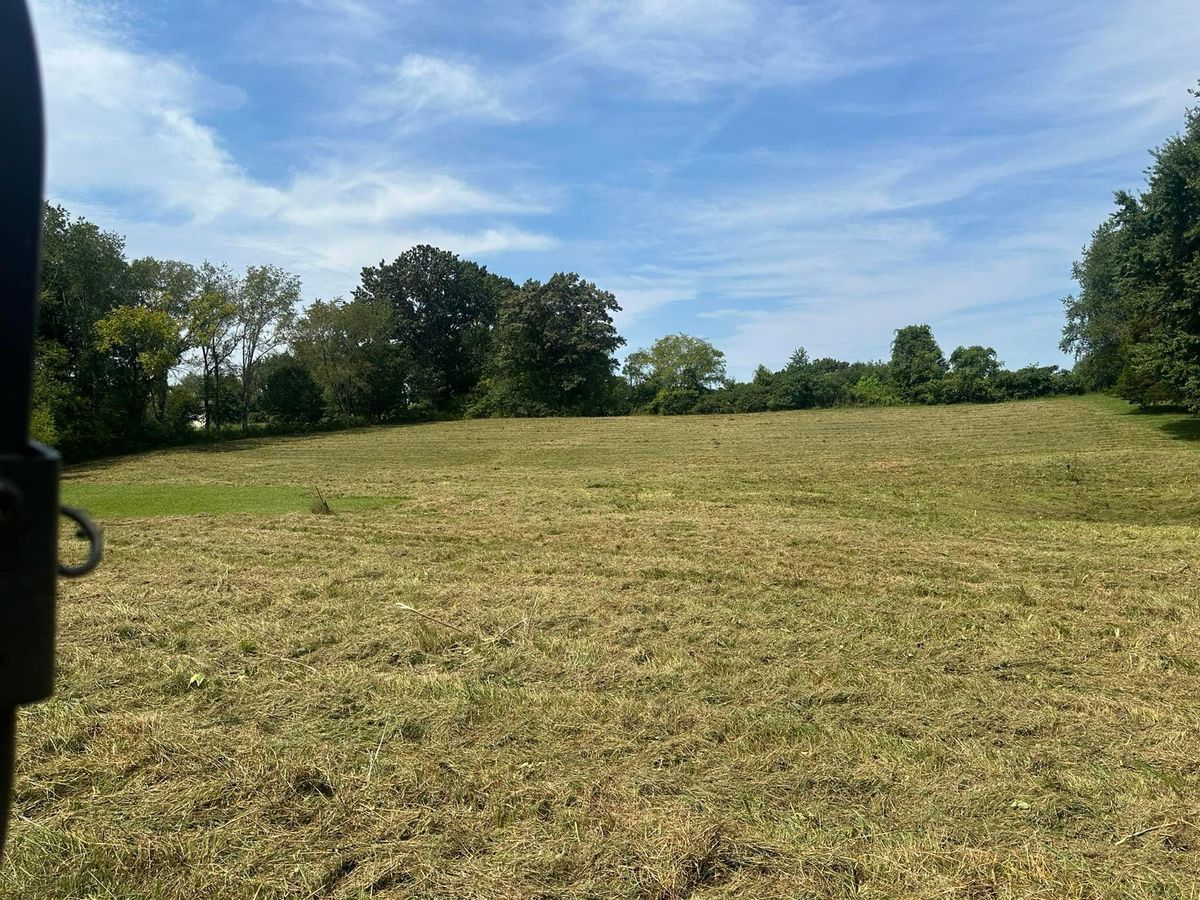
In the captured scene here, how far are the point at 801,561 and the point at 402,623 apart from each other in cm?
416

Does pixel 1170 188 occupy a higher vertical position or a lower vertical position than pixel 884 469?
higher

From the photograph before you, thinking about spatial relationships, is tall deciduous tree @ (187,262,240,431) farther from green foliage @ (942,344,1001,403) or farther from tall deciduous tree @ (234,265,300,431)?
green foliage @ (942,344,1001,403)

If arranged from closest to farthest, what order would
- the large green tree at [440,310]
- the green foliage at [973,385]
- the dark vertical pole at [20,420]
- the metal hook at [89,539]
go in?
the dark vertical pole at [20,420] → the metal hook at [89,539] → the green foliage at [973,385] → the large green tree at [440,310]

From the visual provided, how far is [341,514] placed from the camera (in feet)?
39.0

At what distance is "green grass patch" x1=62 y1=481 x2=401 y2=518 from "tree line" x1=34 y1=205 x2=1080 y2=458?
8.43 meters

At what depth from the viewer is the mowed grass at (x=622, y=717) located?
9.29ft

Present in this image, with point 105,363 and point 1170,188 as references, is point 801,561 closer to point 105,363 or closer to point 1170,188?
point 1170,188

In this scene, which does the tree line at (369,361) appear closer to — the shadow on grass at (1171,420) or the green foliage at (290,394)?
the green foliage at (290,394)

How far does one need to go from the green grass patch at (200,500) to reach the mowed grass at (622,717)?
2.47 metres

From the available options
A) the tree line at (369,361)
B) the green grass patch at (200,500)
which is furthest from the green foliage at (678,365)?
the green grass patch at (200,500)

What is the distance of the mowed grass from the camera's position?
111 inches

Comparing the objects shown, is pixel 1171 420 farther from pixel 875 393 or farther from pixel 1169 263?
pixel 875 393

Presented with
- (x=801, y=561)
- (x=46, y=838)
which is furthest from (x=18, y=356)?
(x=801, y=561)

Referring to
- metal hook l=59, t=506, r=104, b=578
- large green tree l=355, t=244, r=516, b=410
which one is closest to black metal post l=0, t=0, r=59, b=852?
metal hook l=59, t=506, r=104, b=578
